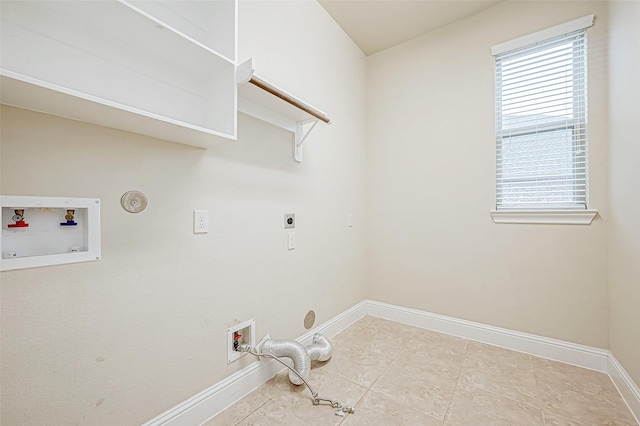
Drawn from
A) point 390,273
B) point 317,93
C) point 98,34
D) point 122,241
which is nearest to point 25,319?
point 122,241

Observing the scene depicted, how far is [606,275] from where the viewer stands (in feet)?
5.66

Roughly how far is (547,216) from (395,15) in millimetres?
2017

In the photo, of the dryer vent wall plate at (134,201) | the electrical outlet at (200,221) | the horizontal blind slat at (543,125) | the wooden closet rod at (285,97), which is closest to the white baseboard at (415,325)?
the electrical outlet at (200,221)

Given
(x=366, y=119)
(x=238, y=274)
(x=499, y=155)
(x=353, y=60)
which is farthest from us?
(x=366, y=119)

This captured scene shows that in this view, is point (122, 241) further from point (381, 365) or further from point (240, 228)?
point (381, 365)

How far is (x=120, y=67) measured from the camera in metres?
1.01

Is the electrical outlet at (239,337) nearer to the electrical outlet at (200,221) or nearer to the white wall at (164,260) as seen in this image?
the white wall at (164,260)

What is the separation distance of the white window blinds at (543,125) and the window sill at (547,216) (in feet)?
0.18

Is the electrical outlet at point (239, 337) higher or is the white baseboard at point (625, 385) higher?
the electrical outlet at point (239, 337)

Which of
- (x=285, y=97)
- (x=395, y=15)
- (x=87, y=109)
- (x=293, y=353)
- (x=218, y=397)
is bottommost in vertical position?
(x=218, y=397)

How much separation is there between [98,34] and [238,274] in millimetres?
1195

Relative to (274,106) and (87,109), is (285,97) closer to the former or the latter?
(274,106)

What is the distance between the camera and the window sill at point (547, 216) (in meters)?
1.77

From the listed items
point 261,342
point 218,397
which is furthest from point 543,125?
point 218,397
